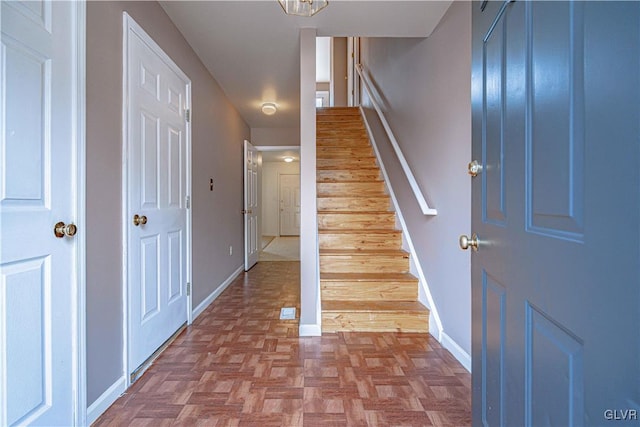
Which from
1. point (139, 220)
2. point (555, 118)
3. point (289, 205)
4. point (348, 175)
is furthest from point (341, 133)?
point (289, 205)

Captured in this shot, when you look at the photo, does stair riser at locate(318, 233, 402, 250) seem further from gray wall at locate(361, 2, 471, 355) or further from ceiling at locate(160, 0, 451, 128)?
ceiling at locate(160, 0, 451, 128)

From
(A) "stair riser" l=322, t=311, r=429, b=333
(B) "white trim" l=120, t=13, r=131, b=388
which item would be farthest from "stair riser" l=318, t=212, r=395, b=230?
(B) "white trim" l=120, t=13, r=131, b=388

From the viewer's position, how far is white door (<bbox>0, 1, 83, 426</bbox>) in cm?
104

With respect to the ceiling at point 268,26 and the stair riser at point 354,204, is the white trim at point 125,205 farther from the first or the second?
the stair riser at point 354,204

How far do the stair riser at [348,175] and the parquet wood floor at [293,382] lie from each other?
1.87m

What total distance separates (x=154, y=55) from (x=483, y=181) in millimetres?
2047

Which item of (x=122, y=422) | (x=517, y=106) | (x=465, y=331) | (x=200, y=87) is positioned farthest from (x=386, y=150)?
(x=122, y=422)

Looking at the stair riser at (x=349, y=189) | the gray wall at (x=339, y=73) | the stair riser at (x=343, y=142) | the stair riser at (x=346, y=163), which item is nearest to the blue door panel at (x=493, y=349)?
the stair riser at (x=349, y=189)

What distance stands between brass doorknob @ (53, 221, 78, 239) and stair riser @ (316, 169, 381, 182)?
2.77 meters

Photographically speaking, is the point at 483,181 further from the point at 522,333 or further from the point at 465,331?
the point at 465,331

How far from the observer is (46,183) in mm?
1191

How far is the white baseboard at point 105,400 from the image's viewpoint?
1.41 m

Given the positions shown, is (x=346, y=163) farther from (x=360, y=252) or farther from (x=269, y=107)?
(x=360, y=252)

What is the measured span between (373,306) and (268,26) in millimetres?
2272
